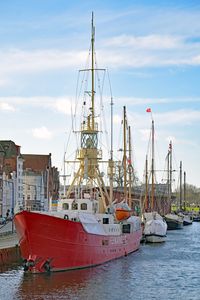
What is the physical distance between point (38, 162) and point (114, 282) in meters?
91.4

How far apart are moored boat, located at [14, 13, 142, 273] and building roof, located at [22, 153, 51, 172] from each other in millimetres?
69436

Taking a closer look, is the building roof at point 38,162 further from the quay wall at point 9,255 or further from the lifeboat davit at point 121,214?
the quay wall at point 9,255

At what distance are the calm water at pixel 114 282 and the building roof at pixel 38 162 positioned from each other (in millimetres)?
78241

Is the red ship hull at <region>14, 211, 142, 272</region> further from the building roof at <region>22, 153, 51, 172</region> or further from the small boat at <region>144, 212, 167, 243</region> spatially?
the building roof at <region>22, 153, 51, 172</region>

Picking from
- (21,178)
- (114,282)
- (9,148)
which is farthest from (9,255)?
(21,178)

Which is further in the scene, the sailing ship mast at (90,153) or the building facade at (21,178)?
the building facade at (21,178)

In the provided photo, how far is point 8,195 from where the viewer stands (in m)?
96.9

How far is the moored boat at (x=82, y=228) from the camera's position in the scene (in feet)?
130

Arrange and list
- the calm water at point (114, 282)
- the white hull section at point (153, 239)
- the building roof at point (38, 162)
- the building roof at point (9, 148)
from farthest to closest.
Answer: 1. the building roof at point (38, 162)
2. the building roof at point (9, 148)
3. the white hull section at point (153, 239)
4. the calm water at point (114, 282)

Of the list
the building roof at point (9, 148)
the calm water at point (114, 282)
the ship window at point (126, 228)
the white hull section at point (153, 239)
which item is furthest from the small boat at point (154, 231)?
Result: the building roof at point (9, 148)

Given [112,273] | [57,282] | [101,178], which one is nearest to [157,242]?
[101,178]

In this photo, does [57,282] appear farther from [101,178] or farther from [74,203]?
[101,178]

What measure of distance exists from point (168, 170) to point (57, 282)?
9655 cm

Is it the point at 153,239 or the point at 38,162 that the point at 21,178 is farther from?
the point at 153,239
